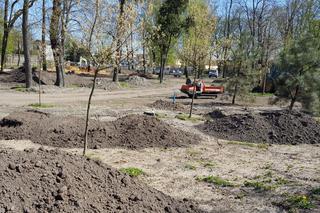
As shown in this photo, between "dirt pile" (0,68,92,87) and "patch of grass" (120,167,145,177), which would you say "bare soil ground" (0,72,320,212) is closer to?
"patch of grass" (120,167,145,177)

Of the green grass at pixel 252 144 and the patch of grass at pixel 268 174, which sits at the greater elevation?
the patch of grass at pixel 268 174

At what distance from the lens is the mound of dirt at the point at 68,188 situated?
4.91 metres

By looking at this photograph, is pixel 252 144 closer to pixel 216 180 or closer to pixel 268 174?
pixel 268 174

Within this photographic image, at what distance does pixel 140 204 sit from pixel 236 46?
63.3 feet

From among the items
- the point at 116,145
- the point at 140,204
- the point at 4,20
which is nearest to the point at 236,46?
the point at 116,145

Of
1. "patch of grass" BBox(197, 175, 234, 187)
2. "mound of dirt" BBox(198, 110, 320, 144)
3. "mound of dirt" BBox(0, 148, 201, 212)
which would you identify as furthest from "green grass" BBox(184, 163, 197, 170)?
"mound of dirt" BBox(198, 110, 320, 144)


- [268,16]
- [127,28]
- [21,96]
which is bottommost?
[21,96]

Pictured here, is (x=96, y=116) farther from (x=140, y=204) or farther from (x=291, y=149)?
(x=140, y=204)

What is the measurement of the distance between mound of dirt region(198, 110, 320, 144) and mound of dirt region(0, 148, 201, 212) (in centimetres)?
718

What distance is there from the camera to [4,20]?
4003cm

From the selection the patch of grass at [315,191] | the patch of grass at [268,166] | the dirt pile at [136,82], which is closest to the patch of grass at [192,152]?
the patch of grass at [268,166]

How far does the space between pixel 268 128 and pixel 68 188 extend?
9626mm

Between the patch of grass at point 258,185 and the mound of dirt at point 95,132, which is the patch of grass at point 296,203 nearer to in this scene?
the patch of grass at point 258,185

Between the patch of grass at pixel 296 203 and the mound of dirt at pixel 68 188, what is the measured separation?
4.93ft
